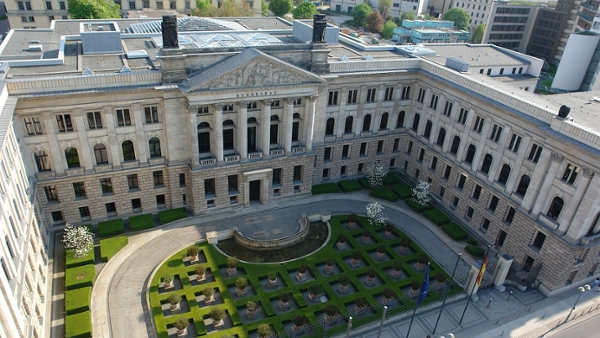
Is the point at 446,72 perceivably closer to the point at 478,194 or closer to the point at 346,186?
the point at 478,194

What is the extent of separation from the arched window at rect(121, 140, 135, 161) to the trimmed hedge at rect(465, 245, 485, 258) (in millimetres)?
52659

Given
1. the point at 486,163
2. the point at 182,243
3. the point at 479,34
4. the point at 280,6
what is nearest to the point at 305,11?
the point at 280,6

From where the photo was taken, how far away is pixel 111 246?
194 ft

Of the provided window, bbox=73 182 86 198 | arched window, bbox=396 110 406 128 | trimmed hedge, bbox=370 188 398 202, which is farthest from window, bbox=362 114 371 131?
window, bbox=73 182 86 198

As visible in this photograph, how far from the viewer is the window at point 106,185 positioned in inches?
2474

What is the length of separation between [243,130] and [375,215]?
2492cm

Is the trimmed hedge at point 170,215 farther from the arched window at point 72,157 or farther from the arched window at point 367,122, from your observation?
the arched window at point 367,122

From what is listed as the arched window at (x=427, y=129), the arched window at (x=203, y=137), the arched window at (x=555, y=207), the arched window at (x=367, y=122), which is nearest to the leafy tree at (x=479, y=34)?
the arched window at (x=427, y=129)

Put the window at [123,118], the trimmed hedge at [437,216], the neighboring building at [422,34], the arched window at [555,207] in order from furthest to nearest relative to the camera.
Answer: the neighboring building at [422,34] → the trimmed hedge at [437,216] → the window at [123,118] → the arched window at [555,207]

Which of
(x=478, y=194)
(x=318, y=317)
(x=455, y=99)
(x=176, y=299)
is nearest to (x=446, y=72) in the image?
(x=455, y=99)

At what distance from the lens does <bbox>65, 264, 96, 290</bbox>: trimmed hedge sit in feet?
170

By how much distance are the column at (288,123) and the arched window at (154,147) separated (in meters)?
19.6

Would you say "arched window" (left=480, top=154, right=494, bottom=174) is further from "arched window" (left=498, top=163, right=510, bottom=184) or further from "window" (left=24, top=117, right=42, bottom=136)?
"window" (left=24, top=117, right=42, bottom=136)

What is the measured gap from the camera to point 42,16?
13325 centimetres
